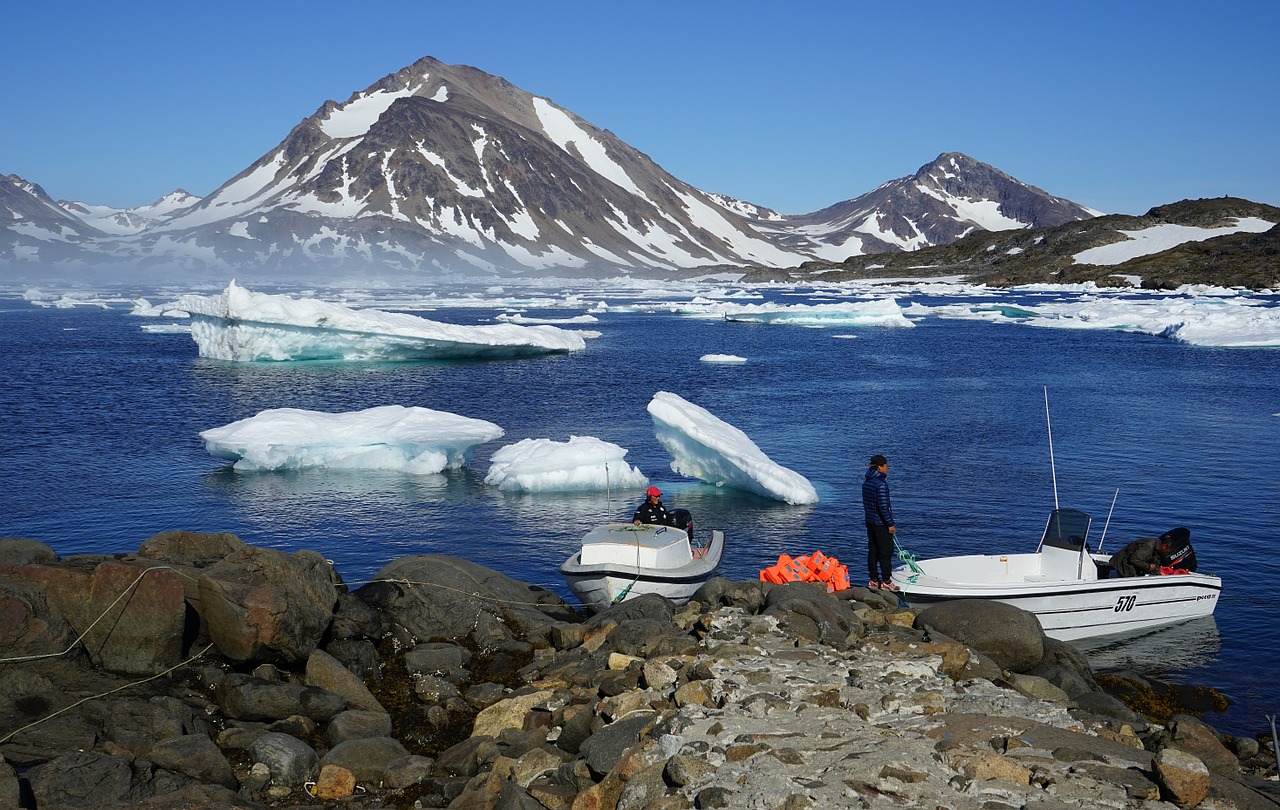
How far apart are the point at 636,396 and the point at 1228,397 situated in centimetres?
2214

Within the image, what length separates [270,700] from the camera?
10969 mm

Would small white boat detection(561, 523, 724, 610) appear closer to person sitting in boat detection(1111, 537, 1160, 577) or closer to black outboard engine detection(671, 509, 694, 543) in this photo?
black outboard engine detection(671, 509, 694, 543)

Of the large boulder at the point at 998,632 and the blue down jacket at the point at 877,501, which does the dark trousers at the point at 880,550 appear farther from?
the large boulder at the point at 998,632

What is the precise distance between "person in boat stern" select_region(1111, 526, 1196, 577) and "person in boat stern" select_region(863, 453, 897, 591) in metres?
3.74

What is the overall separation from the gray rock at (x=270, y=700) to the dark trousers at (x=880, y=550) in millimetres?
8319

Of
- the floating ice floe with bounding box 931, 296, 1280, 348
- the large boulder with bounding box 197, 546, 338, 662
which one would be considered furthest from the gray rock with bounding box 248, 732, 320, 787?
the floating ice floe with bounding box 931, 296, 1280, 348

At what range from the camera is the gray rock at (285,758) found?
962 cm

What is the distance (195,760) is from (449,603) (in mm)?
4991

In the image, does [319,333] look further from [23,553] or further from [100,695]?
[100,695]

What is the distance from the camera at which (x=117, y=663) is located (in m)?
11.2

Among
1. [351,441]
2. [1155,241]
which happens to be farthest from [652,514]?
[1155,241]

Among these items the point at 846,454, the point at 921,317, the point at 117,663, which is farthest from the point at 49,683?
the point at 921,317

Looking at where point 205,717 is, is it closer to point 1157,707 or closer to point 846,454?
point 1157,707

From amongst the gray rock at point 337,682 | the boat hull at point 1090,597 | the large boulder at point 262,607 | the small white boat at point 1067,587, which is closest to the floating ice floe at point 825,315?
the small white boat at point 1067,587
